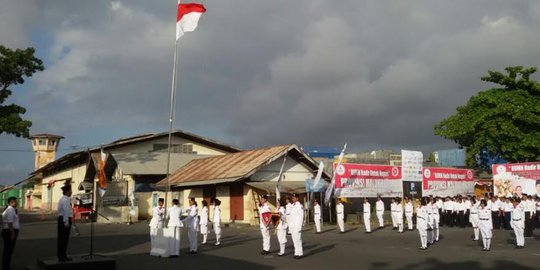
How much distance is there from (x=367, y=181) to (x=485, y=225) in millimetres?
12402

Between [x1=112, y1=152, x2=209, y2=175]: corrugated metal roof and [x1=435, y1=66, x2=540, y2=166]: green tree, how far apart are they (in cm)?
2080

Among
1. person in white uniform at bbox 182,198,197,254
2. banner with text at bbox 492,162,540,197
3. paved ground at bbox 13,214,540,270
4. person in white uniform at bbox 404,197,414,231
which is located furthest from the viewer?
banner with text at bbox 492,162,540,197

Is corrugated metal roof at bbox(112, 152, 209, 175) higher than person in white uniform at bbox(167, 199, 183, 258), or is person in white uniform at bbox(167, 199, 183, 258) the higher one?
corrugated metal roof at bbox(112, 152, 209, 175)

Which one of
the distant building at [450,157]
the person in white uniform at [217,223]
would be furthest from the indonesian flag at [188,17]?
the distant building at [450,157]

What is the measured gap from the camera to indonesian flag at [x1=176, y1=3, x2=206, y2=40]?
17.0 meters

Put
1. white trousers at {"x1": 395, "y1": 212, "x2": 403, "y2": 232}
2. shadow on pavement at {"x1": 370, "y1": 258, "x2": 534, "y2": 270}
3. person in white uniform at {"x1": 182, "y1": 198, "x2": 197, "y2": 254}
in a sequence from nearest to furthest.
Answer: shadow on pavement at {"x1": 370, "y1": 258, "x2": 534, "y2": 270} < person in white uniform at {"x1": 182, "y1": 198, "x2": 197, "y2": 254} < white trousers at {"x1": 395, "y1": 212, "x2": 403, "y2": 232}

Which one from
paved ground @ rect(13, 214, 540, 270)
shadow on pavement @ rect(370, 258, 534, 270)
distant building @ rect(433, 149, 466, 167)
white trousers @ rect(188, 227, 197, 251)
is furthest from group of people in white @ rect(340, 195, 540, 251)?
distant building @ rect(433, 149, 466, 167)

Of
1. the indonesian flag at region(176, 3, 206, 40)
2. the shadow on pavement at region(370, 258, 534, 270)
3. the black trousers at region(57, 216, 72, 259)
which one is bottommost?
the shadow on pavement at region(370, 258, 534, 270)

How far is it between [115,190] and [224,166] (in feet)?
28.8

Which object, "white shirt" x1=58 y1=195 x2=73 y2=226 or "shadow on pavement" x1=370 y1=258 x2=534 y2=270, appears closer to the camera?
"shadow on pavement" x1=370 y1=258 x2=534 y2=270

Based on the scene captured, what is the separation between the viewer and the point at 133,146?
47188 millimetres

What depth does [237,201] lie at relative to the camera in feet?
103

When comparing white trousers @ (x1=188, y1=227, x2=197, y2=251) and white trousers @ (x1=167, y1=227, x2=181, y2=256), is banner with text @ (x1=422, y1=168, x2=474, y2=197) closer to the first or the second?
white trousers @ (x1=188, y1=227, x2=197, y2=251)

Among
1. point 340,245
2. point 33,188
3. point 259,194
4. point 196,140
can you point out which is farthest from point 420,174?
point 33,188
